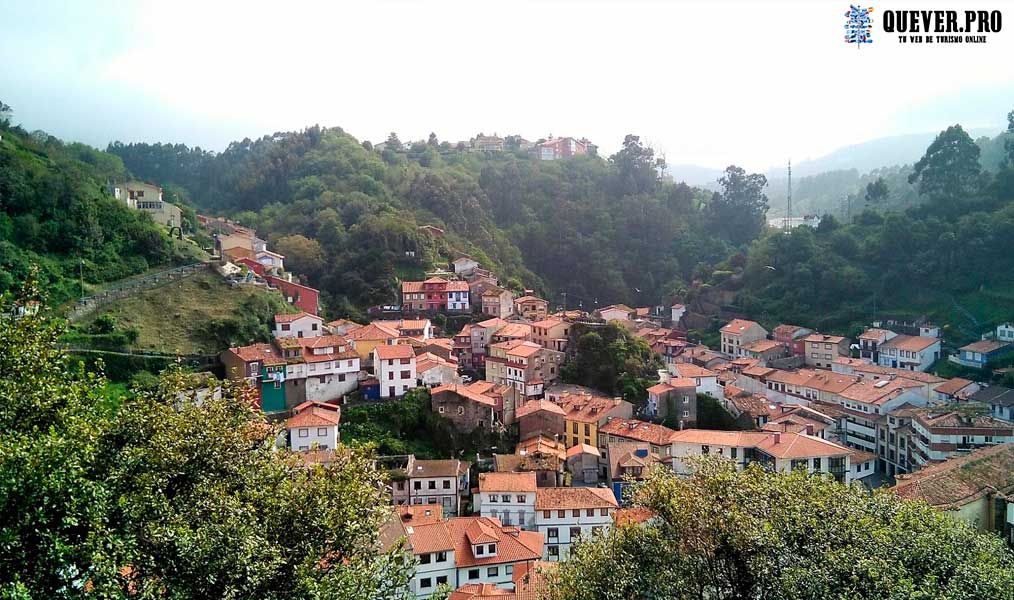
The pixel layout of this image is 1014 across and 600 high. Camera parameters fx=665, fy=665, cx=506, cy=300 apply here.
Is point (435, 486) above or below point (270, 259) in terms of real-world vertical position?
below

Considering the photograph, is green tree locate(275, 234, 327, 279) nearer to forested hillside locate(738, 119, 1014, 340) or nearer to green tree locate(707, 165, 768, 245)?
forested hillside locate(738, 119, 1014, 340)

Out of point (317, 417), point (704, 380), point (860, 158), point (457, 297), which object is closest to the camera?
point (317, 417)

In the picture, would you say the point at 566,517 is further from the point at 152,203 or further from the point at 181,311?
the point at 152,203

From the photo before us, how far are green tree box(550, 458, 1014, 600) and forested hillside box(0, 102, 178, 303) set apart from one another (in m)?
27.7

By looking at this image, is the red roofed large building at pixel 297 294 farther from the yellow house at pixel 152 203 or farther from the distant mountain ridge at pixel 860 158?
the distant mountain ridge at pixel 860 158

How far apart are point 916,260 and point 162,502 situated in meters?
51.7

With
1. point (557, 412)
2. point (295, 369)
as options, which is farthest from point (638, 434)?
point (295, 369)

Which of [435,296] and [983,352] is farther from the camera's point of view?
[435,296]

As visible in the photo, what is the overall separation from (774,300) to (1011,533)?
32206 mm

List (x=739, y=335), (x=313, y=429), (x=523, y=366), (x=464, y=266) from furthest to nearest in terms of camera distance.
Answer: (x=464, y=266) < (x=739, y=335) < (x=523, y=366) < (x=313, y=429)

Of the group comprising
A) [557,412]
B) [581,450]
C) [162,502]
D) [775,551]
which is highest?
[162,502]

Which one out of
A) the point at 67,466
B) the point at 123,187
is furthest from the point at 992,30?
the point at 123,187

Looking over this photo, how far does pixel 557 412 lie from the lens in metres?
31.3

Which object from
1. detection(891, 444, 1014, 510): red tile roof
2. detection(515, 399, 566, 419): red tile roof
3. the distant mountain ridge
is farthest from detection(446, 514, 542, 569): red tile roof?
the distant mountain ridge
